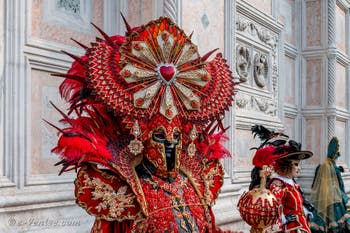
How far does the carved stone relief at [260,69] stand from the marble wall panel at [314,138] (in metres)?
2.86

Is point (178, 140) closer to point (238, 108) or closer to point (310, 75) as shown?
point (238, 108)

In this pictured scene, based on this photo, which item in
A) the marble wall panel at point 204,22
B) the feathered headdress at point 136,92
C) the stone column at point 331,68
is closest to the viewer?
the feathered headdress at point 136,92

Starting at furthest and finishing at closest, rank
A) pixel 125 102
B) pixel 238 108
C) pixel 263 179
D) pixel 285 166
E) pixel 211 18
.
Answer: pixel 238 108
pixel 211 18
pixel 285 166
pixel 263 179
pixel 125 102

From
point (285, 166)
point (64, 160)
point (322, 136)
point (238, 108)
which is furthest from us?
point (322, 136)

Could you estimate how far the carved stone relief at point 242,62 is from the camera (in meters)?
8.07

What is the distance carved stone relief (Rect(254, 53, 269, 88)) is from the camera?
340 inches

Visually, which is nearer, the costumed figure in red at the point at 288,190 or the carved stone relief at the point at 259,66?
the costumed figure in red at the point at 288,190

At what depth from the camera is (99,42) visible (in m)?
3.27

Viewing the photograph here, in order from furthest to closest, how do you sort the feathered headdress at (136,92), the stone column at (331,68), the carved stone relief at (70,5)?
the stone column at (331,68) → the carved stone relief at (70,5) → the feathered headdress at (136,92)

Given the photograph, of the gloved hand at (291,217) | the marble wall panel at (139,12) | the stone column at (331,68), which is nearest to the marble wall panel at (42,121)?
the marble wall panel at (139,12)

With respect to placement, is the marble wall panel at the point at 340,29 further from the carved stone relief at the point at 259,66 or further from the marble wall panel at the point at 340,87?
the carved stone relief at the point at 259,66

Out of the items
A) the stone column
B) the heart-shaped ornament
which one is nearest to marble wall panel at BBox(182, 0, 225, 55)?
the heart-shaped ornament

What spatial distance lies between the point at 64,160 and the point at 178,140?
2.35 feet

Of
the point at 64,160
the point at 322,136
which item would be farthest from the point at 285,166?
the point at 322,136
